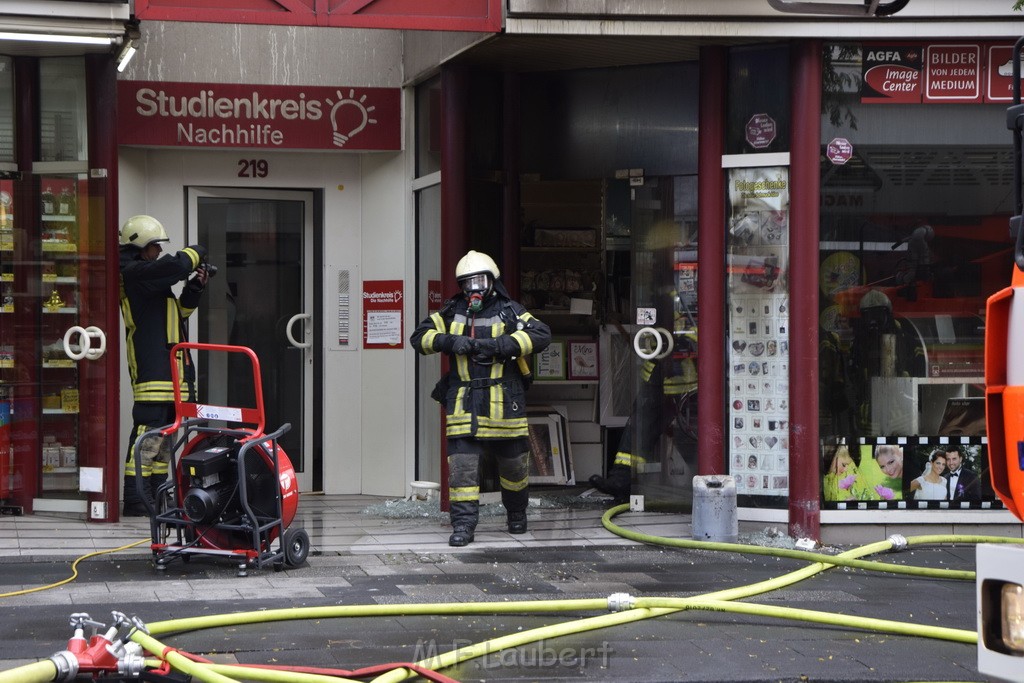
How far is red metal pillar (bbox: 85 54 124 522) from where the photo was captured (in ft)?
31.6

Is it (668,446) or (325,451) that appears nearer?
(668,446)

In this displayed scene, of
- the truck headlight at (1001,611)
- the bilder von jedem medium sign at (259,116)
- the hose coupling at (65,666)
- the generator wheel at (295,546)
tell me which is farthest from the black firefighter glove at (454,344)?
the truck headlight at (1001,611)

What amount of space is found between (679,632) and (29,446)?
221 inches

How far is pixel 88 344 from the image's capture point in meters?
9.71

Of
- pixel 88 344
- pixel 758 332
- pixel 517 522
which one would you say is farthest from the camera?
pixel 88 344

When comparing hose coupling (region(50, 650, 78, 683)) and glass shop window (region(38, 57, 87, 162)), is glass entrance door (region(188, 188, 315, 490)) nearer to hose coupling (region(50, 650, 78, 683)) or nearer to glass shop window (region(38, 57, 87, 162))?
glass shop window (region(38, 57, 87, 162))

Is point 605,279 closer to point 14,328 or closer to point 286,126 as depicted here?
point 286,126

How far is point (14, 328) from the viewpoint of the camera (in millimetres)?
10148

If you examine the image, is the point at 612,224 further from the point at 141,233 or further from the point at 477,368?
the point at 141,233

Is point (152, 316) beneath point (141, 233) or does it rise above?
beneath

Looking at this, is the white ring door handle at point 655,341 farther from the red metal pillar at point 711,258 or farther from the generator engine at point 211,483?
the generator engine at point 211,483

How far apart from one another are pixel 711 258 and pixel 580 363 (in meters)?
2.99

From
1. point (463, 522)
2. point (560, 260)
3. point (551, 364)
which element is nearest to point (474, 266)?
point (463, 522)

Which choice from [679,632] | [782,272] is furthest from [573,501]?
[679,632]
